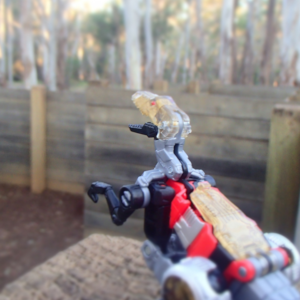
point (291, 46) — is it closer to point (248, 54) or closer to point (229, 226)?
point (248, 54)

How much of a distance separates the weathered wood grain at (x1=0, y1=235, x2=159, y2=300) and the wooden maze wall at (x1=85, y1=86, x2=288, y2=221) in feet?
2.24

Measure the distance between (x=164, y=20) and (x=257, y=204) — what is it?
61.7 ft

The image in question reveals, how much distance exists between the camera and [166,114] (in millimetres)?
1166

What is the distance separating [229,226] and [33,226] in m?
2.28

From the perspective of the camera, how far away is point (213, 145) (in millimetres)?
1976

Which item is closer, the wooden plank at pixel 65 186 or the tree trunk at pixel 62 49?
the wooden plank at pixel 65 186

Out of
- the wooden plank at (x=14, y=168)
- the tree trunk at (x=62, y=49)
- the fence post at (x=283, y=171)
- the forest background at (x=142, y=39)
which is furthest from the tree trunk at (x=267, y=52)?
the fence post at (x=283, y=171)

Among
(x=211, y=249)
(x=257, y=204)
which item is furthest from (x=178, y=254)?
(x=257, y=204)

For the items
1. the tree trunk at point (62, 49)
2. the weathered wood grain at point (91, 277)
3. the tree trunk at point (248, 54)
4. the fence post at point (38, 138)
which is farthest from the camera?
the tree trunk at point (248, 54)

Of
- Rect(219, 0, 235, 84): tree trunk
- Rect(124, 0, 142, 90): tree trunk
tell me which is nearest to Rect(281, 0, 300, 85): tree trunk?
Rect(219, 0, 235, 84): tree trunk

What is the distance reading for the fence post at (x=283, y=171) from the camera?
1.67 meters

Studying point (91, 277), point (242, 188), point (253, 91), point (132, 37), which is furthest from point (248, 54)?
point (91, 277)

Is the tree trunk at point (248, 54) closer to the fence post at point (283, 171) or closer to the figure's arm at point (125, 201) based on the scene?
the fence post at point (283, 171)

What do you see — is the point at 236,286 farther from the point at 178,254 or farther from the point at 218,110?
the point at 218,110
